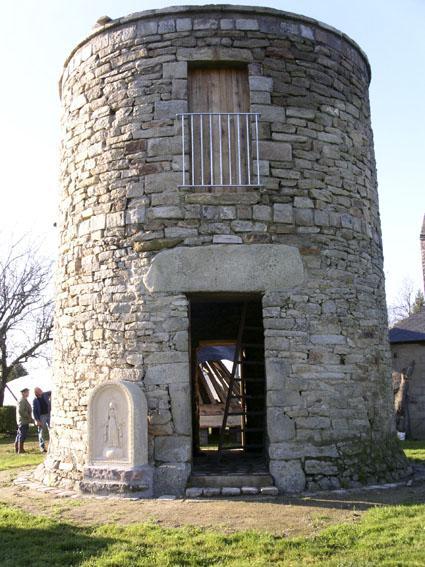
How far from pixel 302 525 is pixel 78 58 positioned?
6588 millimetres

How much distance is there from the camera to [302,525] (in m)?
5.20

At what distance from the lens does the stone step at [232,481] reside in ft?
21.7

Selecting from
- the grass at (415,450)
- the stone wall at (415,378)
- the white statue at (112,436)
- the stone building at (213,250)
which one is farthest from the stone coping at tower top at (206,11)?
the stone wall at (415,378)

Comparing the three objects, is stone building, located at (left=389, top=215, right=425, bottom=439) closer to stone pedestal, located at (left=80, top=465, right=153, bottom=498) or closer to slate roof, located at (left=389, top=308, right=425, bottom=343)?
slate roof, located at (left=389, top=308, right=425, bottom=343)

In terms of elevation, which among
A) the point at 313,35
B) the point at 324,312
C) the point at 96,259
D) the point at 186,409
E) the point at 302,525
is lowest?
the point at 302,525

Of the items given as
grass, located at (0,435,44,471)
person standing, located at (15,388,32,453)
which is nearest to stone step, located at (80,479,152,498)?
grass, located at (0,435,44,471)

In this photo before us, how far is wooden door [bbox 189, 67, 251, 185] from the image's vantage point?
291 inches

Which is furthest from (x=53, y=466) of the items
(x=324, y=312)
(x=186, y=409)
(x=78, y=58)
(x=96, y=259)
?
(x=78, y=58)

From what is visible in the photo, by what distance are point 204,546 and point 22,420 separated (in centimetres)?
844

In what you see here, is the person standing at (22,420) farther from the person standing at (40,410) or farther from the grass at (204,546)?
the grass at (204,546)

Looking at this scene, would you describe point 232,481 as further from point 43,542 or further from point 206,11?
point 206,11

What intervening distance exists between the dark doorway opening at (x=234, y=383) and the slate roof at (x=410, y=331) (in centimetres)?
387

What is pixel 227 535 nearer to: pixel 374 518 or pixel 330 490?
pixel 374 518

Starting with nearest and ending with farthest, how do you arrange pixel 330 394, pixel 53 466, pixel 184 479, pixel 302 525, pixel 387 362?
1. pixel 302 525
2. pixel 184 479
3. pixel 330 394
4. pixel 53 466
5. pixel 387 362
